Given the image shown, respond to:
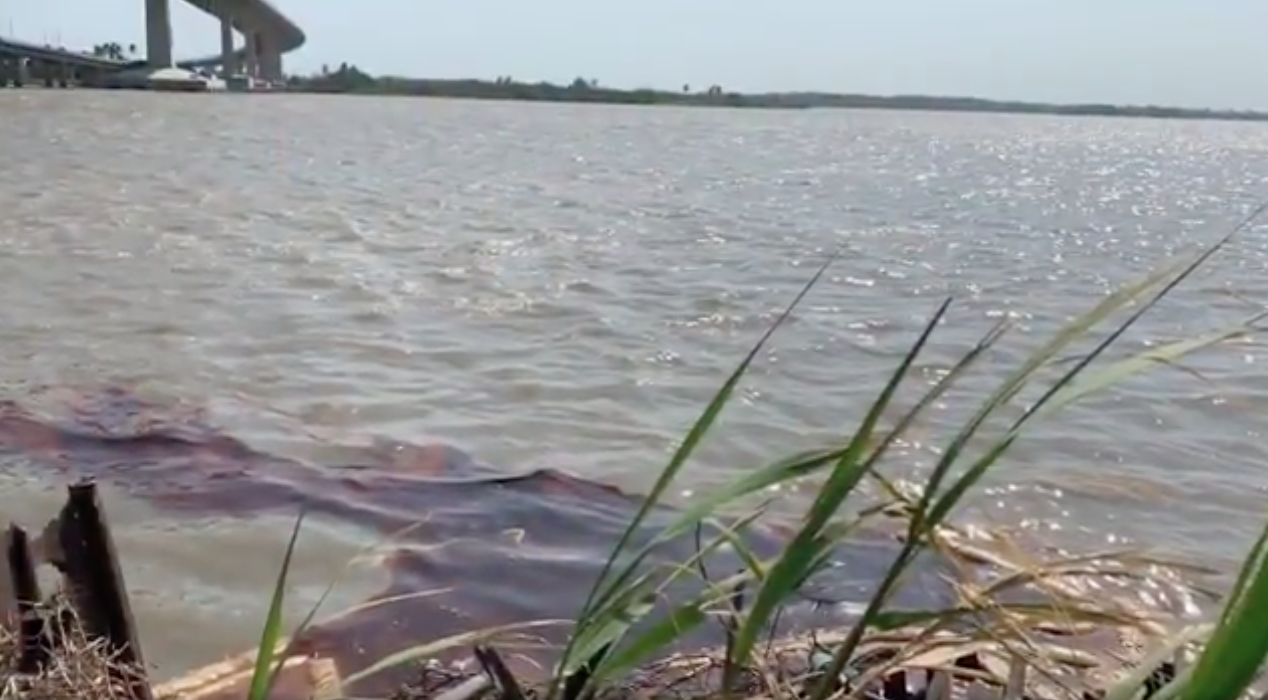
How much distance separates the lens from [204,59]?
195 feet

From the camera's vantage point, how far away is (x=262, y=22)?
52594 mm

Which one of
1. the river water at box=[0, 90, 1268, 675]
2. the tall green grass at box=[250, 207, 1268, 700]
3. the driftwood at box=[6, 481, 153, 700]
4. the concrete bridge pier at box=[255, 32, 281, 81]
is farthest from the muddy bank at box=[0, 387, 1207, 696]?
the concrete bridge pier at box=[255, 32, 281, 81]

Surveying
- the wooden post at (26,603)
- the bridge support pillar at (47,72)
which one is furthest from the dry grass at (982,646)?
the bridge support pillar at (47,72)

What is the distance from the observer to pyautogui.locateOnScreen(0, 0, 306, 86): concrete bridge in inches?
1939

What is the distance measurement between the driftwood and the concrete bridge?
49050 mm

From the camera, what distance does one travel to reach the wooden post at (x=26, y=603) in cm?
187

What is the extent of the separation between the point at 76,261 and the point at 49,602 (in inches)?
290

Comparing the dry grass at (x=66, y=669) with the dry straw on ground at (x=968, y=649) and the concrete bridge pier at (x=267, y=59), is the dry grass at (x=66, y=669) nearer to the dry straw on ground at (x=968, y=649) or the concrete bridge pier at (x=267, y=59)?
the dry straw on ground at (x=968, y=649)

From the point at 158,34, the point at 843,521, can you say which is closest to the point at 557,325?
the point at 843,521

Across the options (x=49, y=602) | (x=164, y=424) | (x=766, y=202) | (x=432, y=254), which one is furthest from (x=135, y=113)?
(x=49, y=602)

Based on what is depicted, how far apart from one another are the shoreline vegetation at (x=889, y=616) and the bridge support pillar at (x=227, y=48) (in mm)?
52854

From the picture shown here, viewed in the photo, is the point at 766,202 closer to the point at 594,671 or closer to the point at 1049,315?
the point at 1049,315

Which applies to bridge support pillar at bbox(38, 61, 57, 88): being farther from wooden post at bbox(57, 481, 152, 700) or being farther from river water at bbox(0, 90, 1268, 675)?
wooden post at bbox(57, 481, 152, 700)

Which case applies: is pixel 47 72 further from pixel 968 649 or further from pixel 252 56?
pixel 968 649
